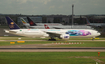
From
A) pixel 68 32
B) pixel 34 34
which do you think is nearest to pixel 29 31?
pixel 34 34

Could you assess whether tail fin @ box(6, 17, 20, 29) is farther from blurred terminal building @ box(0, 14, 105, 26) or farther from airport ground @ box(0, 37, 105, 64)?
blurred terminal building @ box(0, 14, 105, 26)

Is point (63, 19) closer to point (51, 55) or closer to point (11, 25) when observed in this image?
point (11, 25)

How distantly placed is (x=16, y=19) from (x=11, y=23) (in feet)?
424

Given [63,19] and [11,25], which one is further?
[63,19]

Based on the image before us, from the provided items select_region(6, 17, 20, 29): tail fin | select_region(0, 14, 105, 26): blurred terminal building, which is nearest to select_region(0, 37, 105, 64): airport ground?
select_region(6, 17, 20, 29): tail fin

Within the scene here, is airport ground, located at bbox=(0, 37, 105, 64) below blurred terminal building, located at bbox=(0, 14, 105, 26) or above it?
below

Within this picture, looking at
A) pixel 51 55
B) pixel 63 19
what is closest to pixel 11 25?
pixel 51 55

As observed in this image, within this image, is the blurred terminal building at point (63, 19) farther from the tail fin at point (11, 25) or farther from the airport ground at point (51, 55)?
the airport ground at point (51, 55)

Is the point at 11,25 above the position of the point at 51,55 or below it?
above

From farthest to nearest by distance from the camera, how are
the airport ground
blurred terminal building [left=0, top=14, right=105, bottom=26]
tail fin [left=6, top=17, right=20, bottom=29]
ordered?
blurred terminal building [left=0, top=14, right=105, bottom=26], tail fin [left=6, top=17, right=20, bottom=29], the airport ground

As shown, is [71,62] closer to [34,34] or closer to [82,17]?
[34,34]

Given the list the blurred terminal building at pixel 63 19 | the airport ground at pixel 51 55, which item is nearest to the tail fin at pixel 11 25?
the airport ground at pixel 51 55

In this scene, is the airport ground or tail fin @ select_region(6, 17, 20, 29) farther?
tail fin @ select_region(6, 17, 20, 29)

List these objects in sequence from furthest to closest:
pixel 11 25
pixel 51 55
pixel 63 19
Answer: pixel 63 19, pixel 11 25, pixel 51 55
